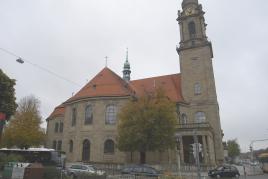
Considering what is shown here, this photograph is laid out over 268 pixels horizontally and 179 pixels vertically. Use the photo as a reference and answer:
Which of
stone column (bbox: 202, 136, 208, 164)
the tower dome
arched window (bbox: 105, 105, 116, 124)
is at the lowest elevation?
stone column (bbox: 202, 136, 208, 164)

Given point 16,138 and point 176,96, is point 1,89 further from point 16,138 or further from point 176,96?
point 176,96

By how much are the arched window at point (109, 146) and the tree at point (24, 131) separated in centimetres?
1484

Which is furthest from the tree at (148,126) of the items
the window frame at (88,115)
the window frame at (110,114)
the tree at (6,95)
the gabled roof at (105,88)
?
the tree at (6,95)

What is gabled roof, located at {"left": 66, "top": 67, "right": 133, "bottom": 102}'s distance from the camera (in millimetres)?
35938

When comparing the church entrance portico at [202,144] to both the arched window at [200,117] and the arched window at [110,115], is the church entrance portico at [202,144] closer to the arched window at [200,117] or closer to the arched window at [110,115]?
the arched window at [200,117]

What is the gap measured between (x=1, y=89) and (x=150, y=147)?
1609 centimetres

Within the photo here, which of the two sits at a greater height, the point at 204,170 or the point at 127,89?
the point at 127,89

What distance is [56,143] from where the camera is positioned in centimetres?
4788

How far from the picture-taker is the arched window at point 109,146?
3369 cm

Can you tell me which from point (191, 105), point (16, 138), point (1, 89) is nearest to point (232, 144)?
point (191, 105)

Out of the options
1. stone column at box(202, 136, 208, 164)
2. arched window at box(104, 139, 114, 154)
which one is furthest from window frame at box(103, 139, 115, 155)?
stone column at box(202, 136, 208, 164)

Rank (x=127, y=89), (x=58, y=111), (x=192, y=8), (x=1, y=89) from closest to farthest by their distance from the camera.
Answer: (x=1, y=89) < (x=127, y=89) < (x=192, y=8) < (x=58, y=111)

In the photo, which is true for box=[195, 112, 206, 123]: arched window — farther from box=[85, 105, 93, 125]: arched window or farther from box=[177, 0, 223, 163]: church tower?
box=[85, 105, 93, 125]: arched window

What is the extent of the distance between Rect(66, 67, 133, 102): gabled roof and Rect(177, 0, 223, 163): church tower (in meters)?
10.0
